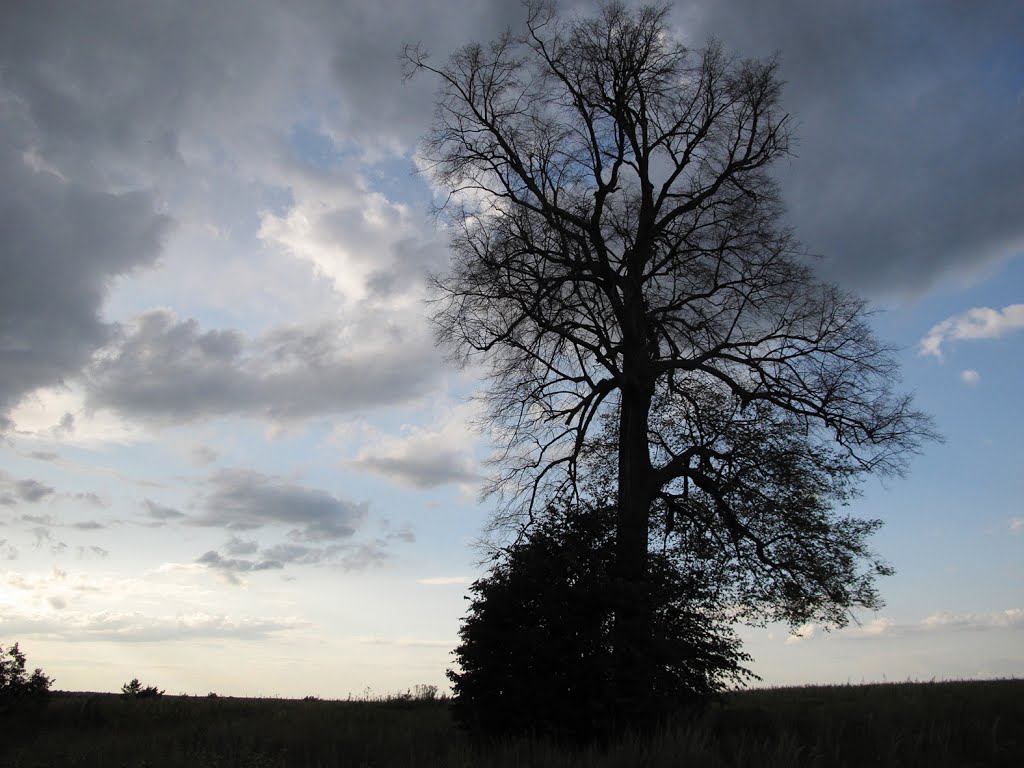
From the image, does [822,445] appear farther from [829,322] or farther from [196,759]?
[196,759]

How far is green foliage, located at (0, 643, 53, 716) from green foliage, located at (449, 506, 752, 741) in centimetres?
1286

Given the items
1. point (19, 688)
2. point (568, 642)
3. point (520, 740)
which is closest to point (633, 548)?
point (568, 642)

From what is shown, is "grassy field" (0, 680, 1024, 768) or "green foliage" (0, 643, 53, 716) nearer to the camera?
"grassy field" (0, 680, 1024, 768)

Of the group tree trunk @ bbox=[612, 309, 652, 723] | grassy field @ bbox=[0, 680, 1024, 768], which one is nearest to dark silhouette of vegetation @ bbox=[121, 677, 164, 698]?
grassy field @ bbox=[0, 680, 1024, 768]

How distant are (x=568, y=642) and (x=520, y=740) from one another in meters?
1.68

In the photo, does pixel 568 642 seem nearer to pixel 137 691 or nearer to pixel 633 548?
pixel 633 548

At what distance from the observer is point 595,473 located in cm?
1980

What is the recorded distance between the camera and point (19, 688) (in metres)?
20.1

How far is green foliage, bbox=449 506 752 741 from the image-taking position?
1293 cm

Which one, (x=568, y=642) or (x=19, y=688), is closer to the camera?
(x=568, y=642)

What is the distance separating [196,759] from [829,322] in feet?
52.5

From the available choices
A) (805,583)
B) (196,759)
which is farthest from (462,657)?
Result: (805,583)

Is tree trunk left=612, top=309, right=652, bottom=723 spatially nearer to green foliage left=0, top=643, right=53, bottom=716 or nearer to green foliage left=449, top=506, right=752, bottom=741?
green foliage left=449, top=506, right=752, bottom=741

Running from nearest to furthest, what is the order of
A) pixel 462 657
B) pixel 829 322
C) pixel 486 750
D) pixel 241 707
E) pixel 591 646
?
pixel 486 750, pixel 591 646, pixel 462 657, pixel 829 322, pixel 241 707
